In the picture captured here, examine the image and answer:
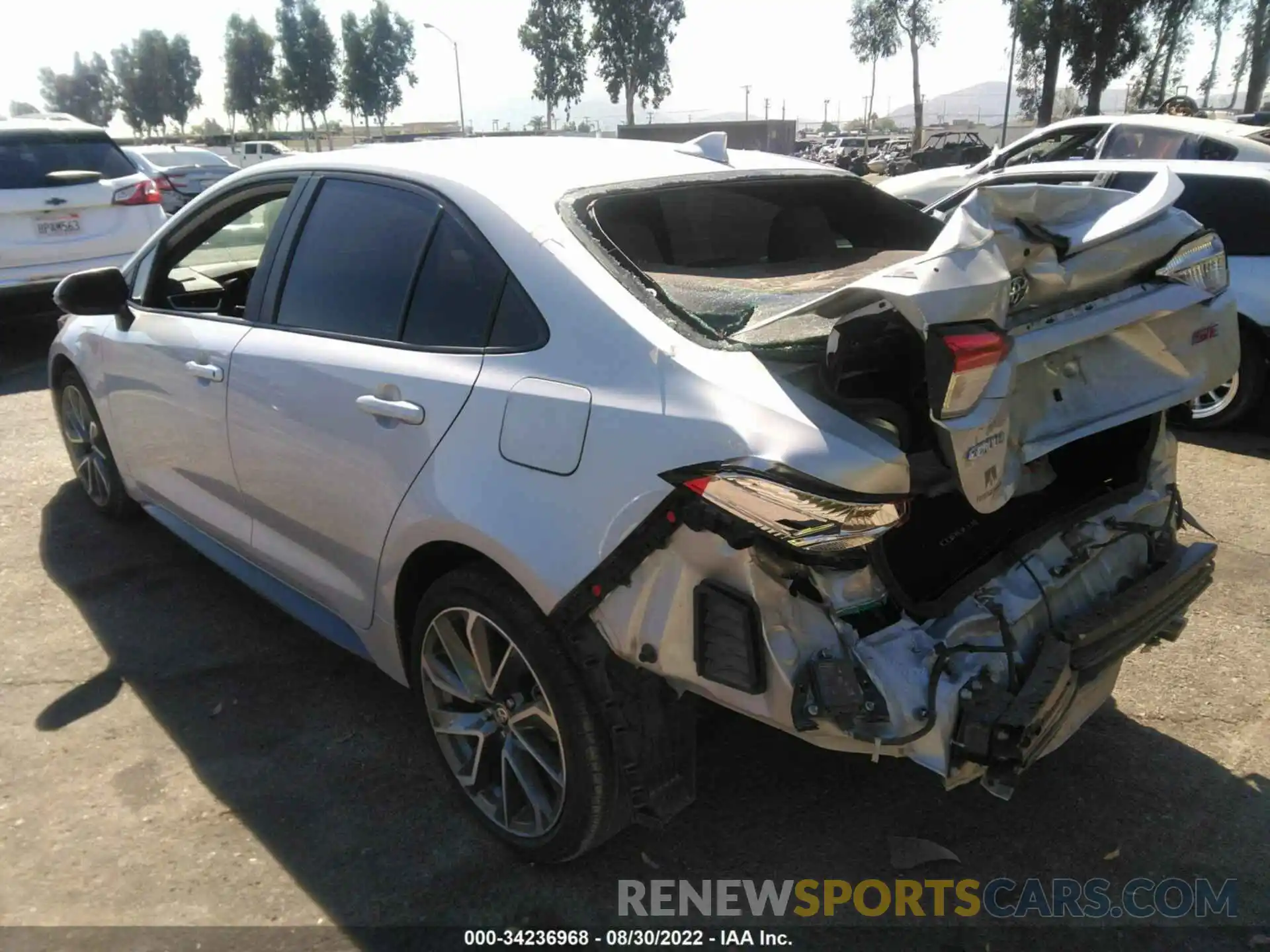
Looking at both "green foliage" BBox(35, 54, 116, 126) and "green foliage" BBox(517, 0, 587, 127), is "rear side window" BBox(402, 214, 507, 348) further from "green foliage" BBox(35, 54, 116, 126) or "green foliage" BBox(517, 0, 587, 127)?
"green foliage" BBox(35, 54, 116, 126)

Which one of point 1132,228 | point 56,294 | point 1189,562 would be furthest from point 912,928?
point 56,294

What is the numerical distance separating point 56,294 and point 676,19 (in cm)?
6442

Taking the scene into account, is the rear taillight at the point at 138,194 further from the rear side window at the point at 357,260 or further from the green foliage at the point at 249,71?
the green foliage at the point at 249,71

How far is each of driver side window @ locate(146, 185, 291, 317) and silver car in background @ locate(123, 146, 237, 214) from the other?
12.7 m

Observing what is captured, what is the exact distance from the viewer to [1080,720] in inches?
100

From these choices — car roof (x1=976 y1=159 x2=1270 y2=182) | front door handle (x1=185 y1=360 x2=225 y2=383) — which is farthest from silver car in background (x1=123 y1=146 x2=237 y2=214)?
front door handle (x1=185 y1=360 x2=225 y2=383)

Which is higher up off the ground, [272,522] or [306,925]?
[272,522]

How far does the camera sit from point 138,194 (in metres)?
9.22

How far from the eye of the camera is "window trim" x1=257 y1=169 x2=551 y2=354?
260 centimetres

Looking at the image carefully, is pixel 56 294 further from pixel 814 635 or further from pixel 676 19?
pixel 676 19

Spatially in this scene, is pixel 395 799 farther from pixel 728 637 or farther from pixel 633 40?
pixel 633 40

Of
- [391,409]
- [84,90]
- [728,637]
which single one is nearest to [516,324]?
[391,409]

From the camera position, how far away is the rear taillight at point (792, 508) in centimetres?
196

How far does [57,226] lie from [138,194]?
81 cm
